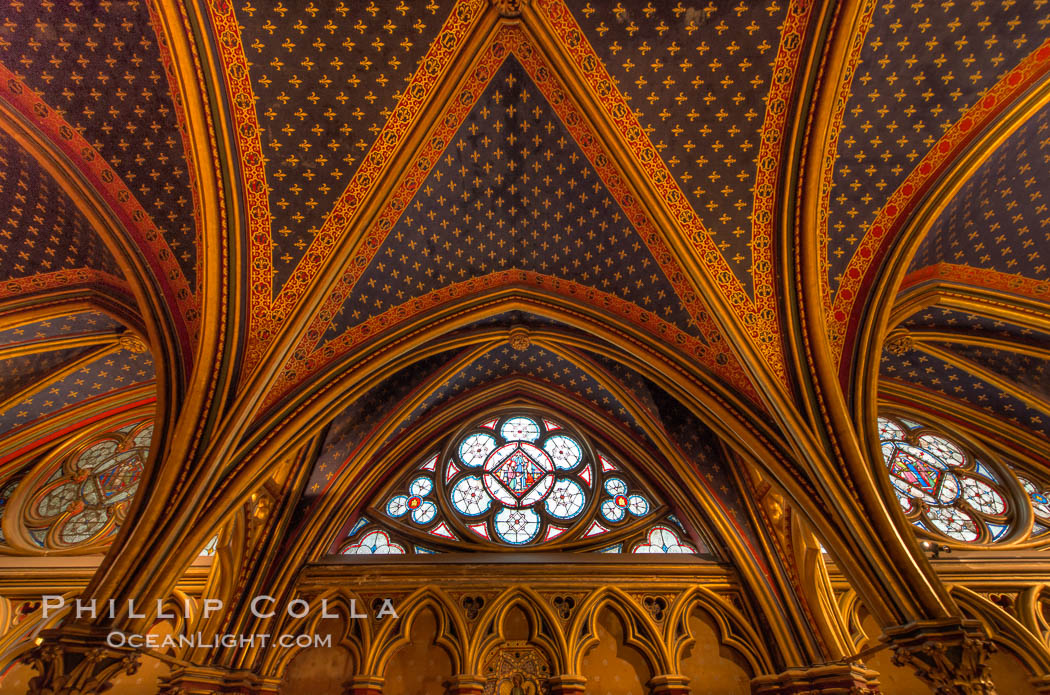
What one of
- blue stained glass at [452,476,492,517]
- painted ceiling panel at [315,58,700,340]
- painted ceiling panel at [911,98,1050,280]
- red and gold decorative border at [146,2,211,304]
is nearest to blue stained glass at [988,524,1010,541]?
painted ceiling panel at [911,98,1050,280]

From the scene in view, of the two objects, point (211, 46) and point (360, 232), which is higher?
point (211, 46)

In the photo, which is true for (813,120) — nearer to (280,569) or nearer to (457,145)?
(457,145)

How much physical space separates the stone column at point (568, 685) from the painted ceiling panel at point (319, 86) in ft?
23.1

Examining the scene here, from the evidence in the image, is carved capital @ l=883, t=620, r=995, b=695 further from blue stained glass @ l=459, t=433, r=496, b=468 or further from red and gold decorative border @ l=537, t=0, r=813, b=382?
blue stained glass @ l=459, t=433, r=496, b=468

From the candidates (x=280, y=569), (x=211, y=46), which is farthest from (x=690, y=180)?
(x=280, y=569)

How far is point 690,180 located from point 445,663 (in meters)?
8.07

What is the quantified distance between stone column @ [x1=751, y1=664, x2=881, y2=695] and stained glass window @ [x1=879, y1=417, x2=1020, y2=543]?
3.46 meters

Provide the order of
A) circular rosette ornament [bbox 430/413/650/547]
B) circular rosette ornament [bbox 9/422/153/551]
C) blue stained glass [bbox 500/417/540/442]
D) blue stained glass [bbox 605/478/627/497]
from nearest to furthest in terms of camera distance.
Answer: circular rosette ornament [bbox 9/422/153/551]
circular rosette ornament [bbox 430/413/650/547]
blue stained glass [bbox 605/478/627/497]
blue stained glass [bbox 500/417/540/442]

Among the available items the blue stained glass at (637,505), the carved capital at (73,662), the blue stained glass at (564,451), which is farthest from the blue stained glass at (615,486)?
the carved capital at (73,662)

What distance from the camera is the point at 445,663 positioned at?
8633mm

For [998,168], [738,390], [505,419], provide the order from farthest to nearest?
[505,419] → [738,390] → [998,168]

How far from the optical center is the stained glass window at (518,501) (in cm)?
1010

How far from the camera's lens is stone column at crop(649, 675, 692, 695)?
8282 millimetres

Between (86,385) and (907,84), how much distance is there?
1316 centimetres
